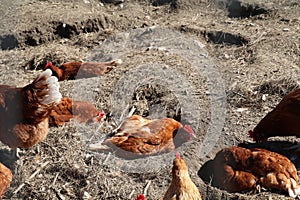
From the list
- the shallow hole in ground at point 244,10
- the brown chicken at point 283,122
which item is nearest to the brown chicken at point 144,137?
the brown chicken at point 283,122

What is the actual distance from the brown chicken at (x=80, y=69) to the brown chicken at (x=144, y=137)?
1415 mm

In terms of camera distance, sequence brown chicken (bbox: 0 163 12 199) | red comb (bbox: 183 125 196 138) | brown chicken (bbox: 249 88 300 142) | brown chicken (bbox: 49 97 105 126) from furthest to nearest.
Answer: brown chicken (bbox: 49 97 105 126), red comb (bbox: 183 125 196 138), brown chicken (bbox: 249 88 300 142), brown chicken (bbox: 0 163 12 199)

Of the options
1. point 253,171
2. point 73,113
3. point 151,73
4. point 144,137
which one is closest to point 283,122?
point 253,171

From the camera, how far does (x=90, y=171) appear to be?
12.7 ft

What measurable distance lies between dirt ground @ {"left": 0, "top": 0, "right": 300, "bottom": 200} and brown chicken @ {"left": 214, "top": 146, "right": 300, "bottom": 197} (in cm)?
10

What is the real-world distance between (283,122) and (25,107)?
2.50 m

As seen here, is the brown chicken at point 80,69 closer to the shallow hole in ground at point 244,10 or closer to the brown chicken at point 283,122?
the brown chicken at point 283,122

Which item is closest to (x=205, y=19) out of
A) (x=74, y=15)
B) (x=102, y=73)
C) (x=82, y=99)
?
(x=74, y=15)

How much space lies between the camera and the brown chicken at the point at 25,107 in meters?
3.96

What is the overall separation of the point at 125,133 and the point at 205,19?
4.00 metres

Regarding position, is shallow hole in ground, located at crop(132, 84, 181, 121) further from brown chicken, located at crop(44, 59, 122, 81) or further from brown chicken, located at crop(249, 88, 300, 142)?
brown chicken, located at crop(249, 88, 300, 142)

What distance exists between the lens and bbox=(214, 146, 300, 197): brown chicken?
12.1 ft

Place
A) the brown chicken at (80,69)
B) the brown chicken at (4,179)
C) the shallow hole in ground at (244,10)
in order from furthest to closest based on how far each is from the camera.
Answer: the shallow hole in ground at (244,10), the brown chicken at (80,69), the brown chicken at (4,179)

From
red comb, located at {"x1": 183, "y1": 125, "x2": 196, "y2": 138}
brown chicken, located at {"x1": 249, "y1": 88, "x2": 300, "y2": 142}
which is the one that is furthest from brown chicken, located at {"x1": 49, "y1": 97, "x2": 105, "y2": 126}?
brown chicken, located at {"x1": 249, "y1": 88, "x2": 300, "y2": 142}
